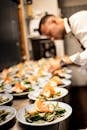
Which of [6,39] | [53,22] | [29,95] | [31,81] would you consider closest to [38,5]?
[6,39]

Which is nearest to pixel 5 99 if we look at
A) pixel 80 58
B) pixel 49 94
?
pixel 49 94

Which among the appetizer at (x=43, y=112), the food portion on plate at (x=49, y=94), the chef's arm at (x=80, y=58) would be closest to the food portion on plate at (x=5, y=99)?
the food portion on plate at (x=49, y=94)

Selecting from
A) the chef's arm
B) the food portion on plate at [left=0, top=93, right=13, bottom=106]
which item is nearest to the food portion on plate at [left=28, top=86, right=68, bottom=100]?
the food portion on plate at [left=0, top=93, right=13, bottom=106]

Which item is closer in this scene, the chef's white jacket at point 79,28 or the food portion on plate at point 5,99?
the food portion on plate at point 5,99

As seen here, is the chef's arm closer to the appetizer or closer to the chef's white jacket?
the chef's white jacket

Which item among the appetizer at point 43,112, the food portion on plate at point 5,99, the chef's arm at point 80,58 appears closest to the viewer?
the appetizer at point 43,112

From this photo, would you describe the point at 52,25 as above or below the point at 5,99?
above

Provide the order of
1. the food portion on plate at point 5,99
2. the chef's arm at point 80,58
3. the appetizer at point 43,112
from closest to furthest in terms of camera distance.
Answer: the appetizer at point 43,112, the food portion on plate at point 5,99, the chef's arm at point 80,58

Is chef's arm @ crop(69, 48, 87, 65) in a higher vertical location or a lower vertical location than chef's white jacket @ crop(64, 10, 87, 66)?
lower

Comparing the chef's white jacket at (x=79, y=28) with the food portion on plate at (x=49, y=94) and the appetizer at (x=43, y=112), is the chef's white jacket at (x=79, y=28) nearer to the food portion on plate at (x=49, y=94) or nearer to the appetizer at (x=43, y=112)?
the food portion on plate at (x=49, y=94)

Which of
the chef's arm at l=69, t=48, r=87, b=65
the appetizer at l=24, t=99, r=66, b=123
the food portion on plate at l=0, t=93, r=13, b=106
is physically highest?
the chef's arm at l=69, t=48, r=87, b=65

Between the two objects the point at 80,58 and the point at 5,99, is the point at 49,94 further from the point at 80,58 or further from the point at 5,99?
the point at 80,58

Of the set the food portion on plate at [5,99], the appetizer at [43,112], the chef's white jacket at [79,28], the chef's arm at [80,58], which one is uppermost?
the chef's white jacket at [79,28]

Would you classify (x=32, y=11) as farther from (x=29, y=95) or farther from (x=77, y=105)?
(x=29, y=95)
